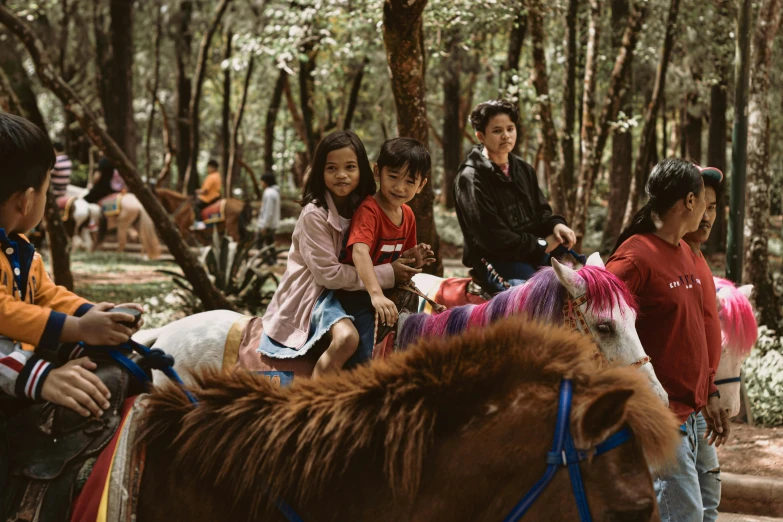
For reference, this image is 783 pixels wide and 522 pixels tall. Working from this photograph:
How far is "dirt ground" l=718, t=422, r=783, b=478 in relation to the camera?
19.1 feet

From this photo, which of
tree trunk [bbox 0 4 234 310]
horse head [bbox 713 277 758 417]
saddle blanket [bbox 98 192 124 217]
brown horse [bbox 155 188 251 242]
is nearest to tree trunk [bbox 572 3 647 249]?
tree trunk [bbox 0 4 234 310]

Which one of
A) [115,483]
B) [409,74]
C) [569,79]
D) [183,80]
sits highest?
[183,80]

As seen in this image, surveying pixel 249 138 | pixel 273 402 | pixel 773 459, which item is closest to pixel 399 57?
pixel 773 459

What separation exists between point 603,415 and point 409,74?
518cm

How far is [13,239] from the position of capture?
2.41m

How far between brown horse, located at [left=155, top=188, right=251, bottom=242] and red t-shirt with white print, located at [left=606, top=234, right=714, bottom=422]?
16179 mm

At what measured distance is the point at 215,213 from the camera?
63.2 feet

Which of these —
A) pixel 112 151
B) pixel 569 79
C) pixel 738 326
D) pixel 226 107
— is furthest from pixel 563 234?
pixel 226 107

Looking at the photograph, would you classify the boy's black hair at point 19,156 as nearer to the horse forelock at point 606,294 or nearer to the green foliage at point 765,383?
the horse forelock at point 606,294

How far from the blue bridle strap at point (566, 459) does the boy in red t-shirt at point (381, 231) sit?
2094 millimetres

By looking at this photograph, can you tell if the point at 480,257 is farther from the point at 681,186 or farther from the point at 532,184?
the point at 681,186

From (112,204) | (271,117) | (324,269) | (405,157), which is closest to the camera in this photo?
(324,269)

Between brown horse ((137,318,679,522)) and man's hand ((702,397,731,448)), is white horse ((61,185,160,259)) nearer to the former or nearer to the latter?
man's hand ((702,397,731,448))

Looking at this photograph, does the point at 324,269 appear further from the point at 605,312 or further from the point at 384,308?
the point at 605,312
